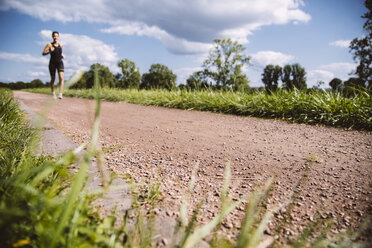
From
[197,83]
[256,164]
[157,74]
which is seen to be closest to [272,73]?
[157,74]

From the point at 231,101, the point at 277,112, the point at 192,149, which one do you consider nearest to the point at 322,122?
the point at 277,112

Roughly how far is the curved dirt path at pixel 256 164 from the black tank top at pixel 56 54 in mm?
5205

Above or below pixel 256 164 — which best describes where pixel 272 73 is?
above

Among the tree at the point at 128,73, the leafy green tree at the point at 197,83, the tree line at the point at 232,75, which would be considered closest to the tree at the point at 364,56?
the tree line at the point at 232,75

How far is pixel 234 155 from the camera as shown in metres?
2.11

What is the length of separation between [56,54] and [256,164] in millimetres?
7458

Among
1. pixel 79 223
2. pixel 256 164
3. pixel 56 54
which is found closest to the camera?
pixel 79 223

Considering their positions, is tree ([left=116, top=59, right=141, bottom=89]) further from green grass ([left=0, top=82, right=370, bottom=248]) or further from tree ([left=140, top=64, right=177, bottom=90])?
green grass ([left=0, top=82, right=370, bottom=248])

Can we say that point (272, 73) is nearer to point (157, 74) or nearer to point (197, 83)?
point (157, 74)

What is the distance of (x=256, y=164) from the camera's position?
6.20ft

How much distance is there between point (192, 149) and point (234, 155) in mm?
466

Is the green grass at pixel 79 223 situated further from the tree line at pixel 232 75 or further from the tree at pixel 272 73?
the tree at pixel 272 73

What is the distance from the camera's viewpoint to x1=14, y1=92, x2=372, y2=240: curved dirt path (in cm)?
123

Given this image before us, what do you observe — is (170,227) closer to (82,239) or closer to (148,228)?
(148,228)
